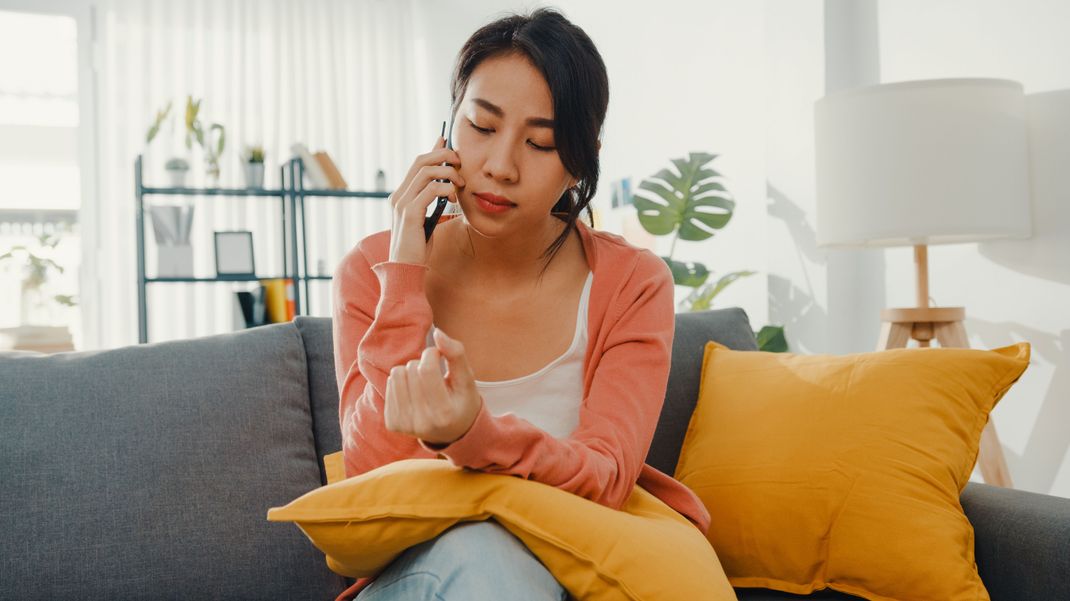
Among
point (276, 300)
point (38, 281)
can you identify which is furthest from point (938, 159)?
point (38, 281)

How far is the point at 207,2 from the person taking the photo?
18.6 ft

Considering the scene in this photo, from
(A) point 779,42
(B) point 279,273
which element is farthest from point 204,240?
(A) point 779,42

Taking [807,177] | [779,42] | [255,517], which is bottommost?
[255,517]

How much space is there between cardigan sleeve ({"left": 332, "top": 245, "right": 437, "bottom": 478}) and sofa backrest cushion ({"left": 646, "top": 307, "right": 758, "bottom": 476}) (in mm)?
564

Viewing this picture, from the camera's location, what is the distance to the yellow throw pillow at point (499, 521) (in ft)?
3.22

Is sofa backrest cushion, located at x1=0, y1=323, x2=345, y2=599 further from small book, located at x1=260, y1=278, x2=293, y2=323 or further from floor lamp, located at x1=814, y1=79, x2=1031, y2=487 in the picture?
small book, located at x1=260, y1=278, x2=293, y2=323

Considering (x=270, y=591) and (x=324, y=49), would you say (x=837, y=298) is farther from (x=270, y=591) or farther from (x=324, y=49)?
(x=324, y=49)

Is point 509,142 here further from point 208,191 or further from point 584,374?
point 208,191

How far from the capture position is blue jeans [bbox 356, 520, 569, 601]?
0.92 meters


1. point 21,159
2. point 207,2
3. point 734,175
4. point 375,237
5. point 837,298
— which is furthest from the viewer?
point 207,2

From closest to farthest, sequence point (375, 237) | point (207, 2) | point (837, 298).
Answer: point (375, 237) < point (837, 298) < point (207, 2)

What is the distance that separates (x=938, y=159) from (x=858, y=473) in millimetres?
1011

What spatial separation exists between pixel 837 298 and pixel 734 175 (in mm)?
772

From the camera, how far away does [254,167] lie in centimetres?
462
